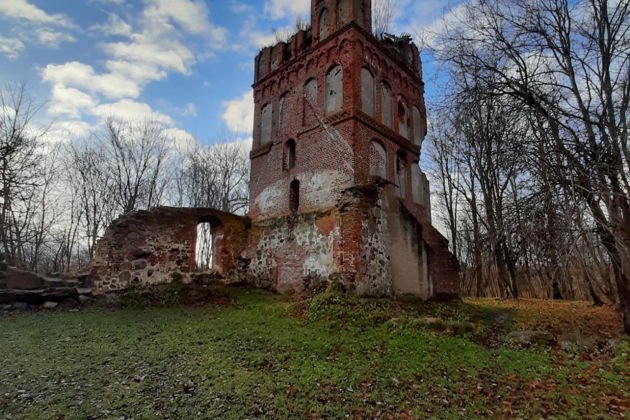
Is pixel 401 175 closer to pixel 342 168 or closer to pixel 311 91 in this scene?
pixel 342 168

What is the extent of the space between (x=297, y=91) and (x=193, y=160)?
48.8 feet

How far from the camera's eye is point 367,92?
13094mm

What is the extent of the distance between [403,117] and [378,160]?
3.29 metres

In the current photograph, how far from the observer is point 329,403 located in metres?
4.42

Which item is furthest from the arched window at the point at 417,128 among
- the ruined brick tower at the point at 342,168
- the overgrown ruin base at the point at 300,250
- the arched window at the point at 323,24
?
the arched window at the point at 323,24

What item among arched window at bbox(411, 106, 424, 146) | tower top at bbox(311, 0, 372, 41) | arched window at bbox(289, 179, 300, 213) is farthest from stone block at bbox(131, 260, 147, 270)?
arched window at bbox(411, 106, 424, 146)

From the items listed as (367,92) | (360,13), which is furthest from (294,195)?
(360,13)

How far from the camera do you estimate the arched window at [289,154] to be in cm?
1386

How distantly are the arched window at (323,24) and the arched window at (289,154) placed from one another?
13.9ft

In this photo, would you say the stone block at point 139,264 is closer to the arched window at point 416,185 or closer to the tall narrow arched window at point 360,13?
the arched window at point 416,185

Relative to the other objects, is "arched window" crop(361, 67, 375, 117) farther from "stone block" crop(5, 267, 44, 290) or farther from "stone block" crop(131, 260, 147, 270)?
"stone block" crop(5, 267, 44, 290)

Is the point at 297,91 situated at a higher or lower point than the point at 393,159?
higher

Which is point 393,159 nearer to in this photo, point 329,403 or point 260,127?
point 260,127

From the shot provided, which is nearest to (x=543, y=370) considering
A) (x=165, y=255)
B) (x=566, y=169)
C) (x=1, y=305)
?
(x=566, y=169)
